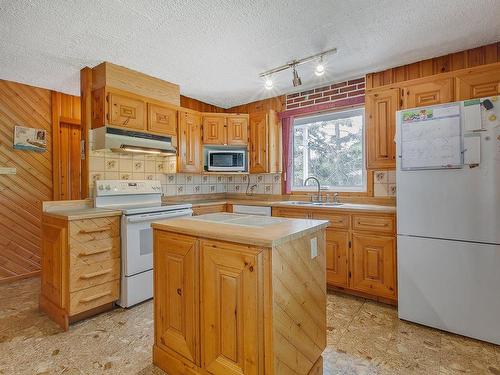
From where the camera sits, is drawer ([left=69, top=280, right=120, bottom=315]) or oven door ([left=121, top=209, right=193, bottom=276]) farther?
oven door ([left=121, top=209, right=193, bottom=276])

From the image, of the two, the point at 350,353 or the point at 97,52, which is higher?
the point at 97,52

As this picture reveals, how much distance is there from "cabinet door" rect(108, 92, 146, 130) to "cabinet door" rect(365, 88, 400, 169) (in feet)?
8.34

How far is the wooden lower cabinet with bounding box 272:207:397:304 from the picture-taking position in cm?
261

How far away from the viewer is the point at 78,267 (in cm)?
232

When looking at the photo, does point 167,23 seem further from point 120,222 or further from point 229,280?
point 229,280

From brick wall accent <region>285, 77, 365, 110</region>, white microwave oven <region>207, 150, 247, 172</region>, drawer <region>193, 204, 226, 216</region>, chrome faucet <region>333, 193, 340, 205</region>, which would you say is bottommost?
drawer <region>193, 204, 226, 216</region>

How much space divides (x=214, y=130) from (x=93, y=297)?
2536 mm

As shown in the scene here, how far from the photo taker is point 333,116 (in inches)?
147

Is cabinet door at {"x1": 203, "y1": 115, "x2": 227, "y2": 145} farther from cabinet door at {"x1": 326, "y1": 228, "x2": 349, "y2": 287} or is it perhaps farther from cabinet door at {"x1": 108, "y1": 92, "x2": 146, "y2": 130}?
cabinet door at {"x1": 326, "y1": 228, "x2": 349, "y2": 287}

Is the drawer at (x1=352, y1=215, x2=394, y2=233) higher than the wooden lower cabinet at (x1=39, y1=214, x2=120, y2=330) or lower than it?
higher

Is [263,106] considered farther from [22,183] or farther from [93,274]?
[22,183]

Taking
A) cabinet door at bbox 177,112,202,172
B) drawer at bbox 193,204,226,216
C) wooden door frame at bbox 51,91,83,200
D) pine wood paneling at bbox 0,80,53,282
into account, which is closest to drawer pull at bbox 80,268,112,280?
drawer at bbox 193,204,226,216

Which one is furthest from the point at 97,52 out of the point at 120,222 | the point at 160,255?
the point at 160,255

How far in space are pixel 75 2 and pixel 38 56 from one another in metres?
1.13
